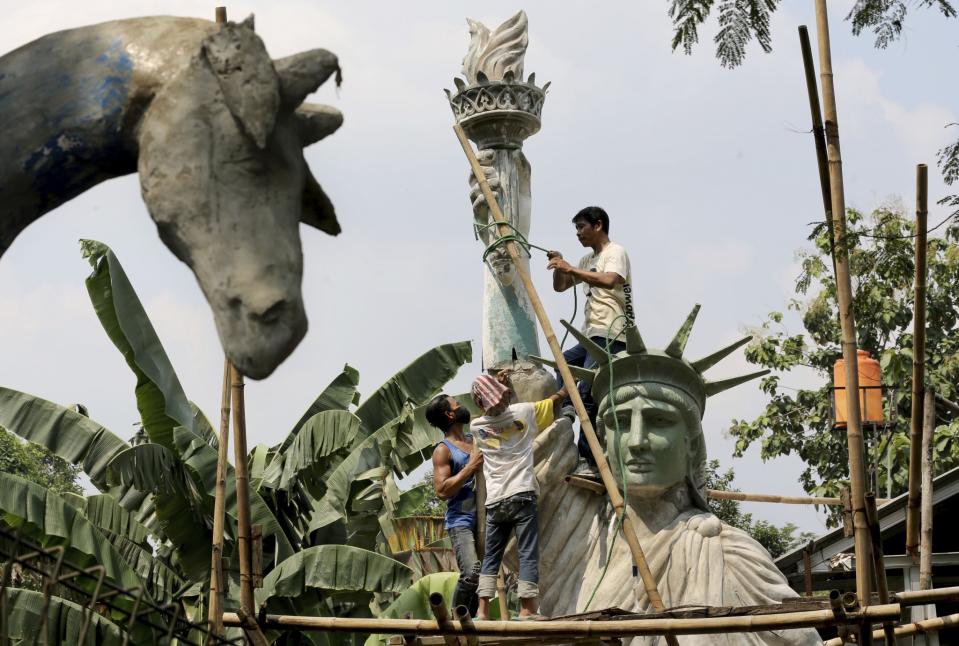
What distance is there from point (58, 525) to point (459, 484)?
3.89 m

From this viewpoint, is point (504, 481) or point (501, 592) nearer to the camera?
point (504, 481)

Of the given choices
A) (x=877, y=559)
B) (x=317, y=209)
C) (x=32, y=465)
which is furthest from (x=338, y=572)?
(x=32, y=465)

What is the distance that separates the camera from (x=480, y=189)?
884 centimetres

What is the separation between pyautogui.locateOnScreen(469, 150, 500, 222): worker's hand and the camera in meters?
8.82

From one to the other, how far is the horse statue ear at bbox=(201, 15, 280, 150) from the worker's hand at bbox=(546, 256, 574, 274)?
5365 millimetres

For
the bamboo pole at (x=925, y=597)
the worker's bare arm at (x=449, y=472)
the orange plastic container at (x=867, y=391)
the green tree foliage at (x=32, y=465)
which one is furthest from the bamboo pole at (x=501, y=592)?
the green tree foliage at (x=32, y=465)

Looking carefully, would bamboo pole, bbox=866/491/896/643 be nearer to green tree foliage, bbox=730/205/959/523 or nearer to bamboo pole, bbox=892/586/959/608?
bamboo pole, bbox=892/586/959/608

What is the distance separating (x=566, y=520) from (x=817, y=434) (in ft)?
37.0

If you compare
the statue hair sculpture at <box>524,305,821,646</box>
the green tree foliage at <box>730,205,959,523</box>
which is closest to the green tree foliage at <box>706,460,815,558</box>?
the green tree foliage at <box>730,205,959,523</box>

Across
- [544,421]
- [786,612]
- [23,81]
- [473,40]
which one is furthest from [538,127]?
[23,81]

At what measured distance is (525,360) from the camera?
835 cm

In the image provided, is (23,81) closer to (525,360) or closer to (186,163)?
(186,163)

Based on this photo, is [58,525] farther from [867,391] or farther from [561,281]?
[867,391]

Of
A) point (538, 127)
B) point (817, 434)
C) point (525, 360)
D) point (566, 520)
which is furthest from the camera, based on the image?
point (817, 434)
